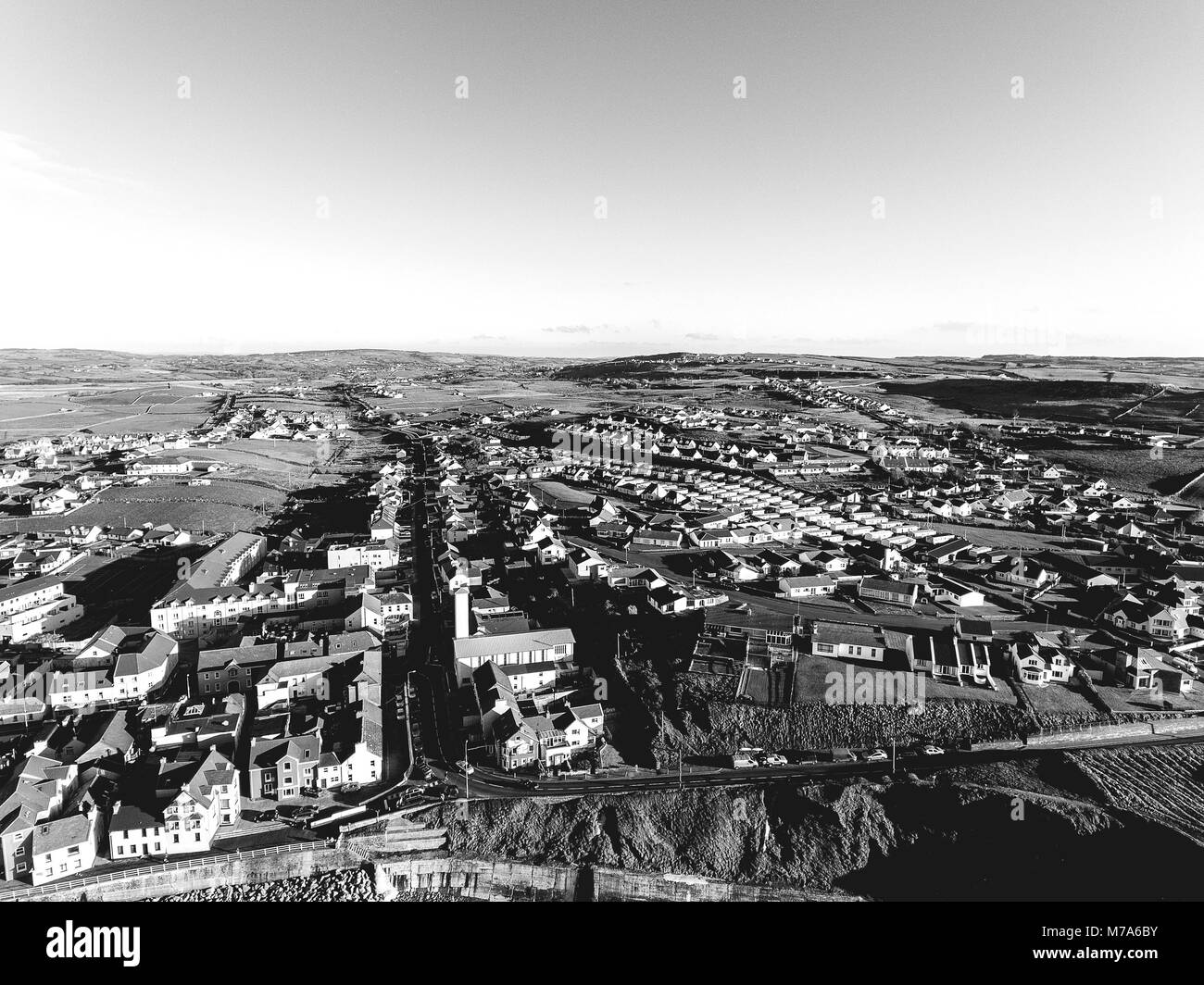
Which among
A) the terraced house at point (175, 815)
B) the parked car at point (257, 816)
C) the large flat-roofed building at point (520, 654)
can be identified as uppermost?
the large flat-roofed building at point (520, 654)

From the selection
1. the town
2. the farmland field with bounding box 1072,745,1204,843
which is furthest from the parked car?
the farmland field with bounding box 1072,745,1204,843

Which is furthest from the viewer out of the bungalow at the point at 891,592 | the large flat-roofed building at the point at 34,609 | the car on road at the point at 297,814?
the bungalow at the point at 891,592

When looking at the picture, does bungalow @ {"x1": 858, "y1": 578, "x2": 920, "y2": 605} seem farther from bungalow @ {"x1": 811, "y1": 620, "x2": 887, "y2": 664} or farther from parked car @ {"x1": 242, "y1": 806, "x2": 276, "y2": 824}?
parked car @ {"x1": 242, "y1": 806, "x2": 276, "y2": 824}

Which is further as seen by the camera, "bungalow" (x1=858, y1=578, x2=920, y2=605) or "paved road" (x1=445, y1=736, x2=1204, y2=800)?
"bungalow" (x1=858, y1=578, x2=920, y2=605)

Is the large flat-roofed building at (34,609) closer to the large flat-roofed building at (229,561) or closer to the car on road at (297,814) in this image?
the large flat-roofed building at (229,561)

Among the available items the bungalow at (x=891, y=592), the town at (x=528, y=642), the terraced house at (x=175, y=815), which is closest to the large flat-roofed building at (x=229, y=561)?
the town at (x=528, y=642)
